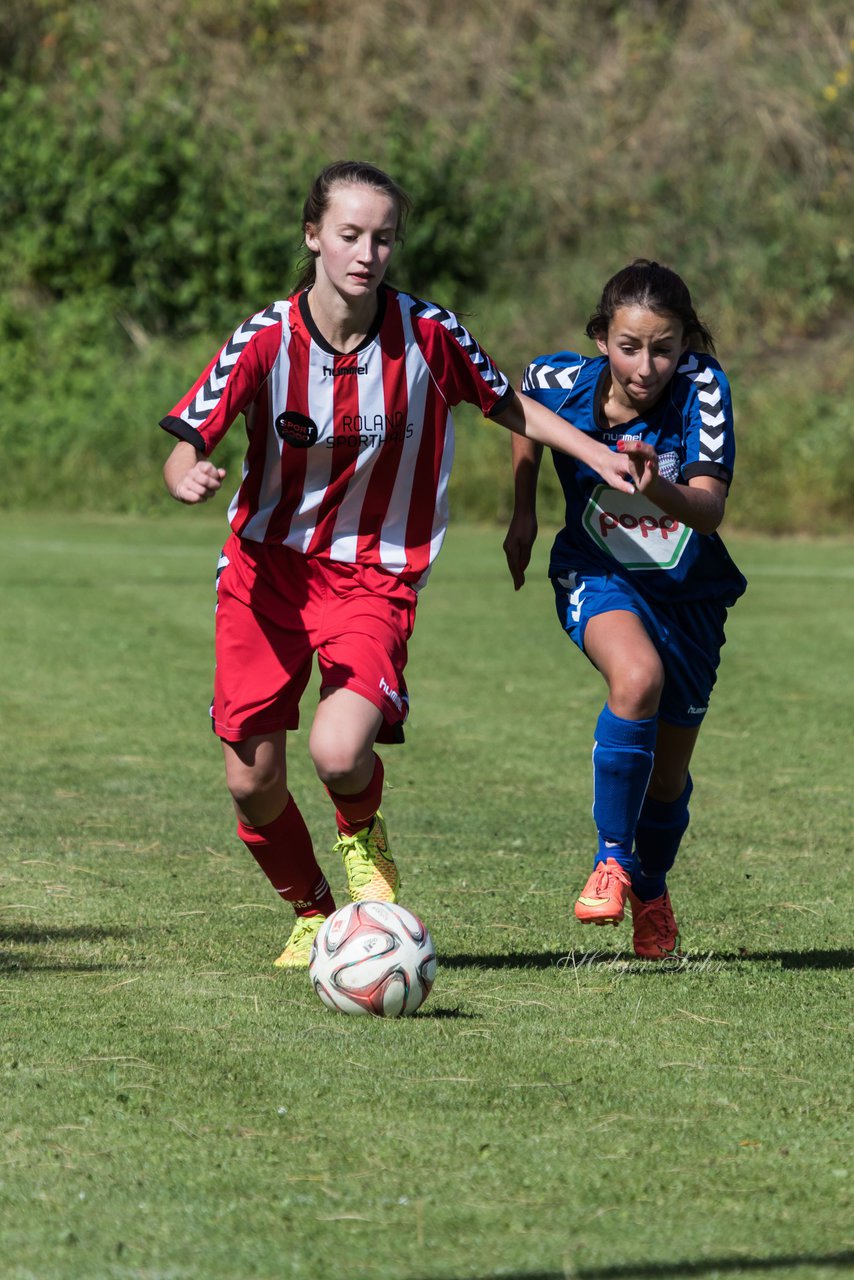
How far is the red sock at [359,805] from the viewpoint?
15.8ft

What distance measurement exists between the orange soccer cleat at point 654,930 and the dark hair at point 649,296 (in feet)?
4.99

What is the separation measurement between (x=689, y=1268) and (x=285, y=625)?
2300mm

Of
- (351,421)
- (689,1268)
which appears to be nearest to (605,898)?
(351,421)

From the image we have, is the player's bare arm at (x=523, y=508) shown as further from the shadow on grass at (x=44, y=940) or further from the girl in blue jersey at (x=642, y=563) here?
the shadow on grass at (x=44, y=940)

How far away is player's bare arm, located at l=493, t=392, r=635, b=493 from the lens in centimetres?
456

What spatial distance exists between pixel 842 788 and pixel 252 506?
3.75 metres

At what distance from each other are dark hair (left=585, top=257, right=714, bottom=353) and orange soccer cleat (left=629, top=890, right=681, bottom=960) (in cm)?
152

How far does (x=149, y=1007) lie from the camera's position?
4.38 meters

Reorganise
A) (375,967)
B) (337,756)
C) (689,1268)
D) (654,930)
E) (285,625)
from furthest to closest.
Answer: (654,930) → (285,625) → (337,756) → (375,967) → (689,1268)

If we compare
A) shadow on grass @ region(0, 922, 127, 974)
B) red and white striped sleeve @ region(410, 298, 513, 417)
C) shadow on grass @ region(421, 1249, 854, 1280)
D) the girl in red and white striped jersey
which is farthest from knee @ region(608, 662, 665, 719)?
shadow on grass @ region(421, 1249, 854, 1280)

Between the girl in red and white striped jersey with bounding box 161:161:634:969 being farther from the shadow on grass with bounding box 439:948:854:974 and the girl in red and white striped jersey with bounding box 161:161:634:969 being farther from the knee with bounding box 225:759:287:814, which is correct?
the shadow on grass with bounding box 439:948:854:974

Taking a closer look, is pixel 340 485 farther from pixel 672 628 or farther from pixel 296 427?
pixel 672 628

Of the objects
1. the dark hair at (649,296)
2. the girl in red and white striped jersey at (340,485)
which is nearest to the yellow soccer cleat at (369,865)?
the girl in red and white striped jersey at (340,485)

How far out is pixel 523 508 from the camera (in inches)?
202
